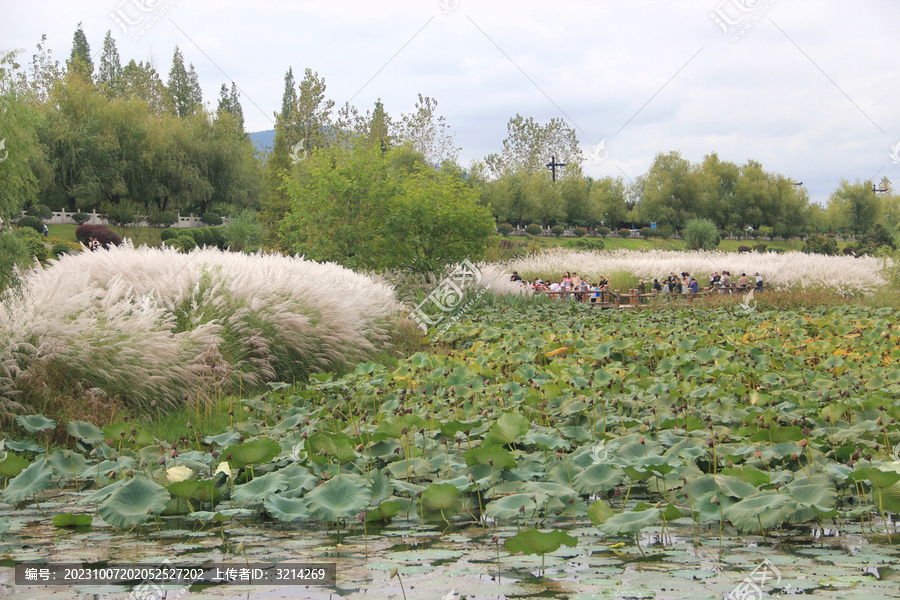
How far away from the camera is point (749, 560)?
8.18 ft

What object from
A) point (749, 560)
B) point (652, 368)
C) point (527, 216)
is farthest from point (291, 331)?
point (527, 216)

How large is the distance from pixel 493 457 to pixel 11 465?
8.00 feet

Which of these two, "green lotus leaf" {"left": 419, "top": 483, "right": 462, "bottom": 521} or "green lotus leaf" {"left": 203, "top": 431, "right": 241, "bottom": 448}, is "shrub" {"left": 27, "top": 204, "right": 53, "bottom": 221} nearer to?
"green lotus leaf" {"left": 203, "top": 431, "right": 241, "bottom": 448}

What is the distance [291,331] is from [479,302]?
707 centimetres

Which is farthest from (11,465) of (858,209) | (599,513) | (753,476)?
(858,209)

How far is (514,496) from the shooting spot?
2.86 metres

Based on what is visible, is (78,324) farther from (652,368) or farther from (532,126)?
(532,126)

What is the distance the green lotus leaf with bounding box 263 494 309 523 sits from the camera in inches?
107

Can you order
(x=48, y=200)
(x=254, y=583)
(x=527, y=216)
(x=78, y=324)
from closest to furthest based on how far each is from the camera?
1. (x=254, y=583)
2. (x=78, y=324)
3. (x=48, y=200)
4. (x=527, y=216)

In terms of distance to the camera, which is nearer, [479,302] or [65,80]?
[479,302]

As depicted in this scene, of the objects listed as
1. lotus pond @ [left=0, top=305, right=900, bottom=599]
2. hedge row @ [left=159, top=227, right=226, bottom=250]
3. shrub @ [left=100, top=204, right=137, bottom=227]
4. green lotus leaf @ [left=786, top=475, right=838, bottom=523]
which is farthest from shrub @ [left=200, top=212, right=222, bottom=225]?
green lotus leaf @ [left=786, top=475, right=838, bottom=523]

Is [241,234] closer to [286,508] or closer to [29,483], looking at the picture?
[29,483]

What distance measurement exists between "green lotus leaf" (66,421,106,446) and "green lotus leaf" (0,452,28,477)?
556 mm

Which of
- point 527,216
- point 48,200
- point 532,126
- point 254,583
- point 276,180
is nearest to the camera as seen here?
point 254,583
